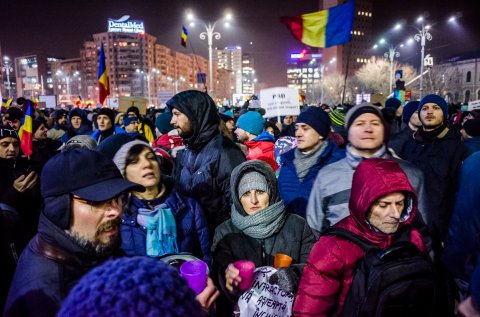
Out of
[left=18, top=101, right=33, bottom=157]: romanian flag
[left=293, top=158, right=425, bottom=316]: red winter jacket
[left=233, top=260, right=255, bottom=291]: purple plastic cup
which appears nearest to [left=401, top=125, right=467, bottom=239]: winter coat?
[left=293, top=158, right=425, bottom=316]: red winter jacket

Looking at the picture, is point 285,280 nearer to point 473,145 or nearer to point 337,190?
point 337,190

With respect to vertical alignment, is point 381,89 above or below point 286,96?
above

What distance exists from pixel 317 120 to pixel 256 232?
1.88 metres

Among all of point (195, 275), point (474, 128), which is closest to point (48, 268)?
point (195, 275)

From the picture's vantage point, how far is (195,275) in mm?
1940

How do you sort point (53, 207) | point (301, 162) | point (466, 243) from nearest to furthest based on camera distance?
point (53, 207)
point (466, 243)
point (301, 162)

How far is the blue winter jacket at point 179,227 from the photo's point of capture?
304 centimetres

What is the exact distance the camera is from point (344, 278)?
2291 mm

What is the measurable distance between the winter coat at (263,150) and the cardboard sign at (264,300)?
138 inches

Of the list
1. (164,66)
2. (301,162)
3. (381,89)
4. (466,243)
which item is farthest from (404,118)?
(164,66)

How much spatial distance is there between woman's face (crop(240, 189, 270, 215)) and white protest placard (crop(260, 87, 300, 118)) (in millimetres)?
5151

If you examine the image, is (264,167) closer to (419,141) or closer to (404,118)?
(419,141)

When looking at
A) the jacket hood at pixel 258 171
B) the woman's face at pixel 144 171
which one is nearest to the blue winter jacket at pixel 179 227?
the woman's face at pixel 144 171

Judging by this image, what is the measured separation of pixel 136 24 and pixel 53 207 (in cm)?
12727
